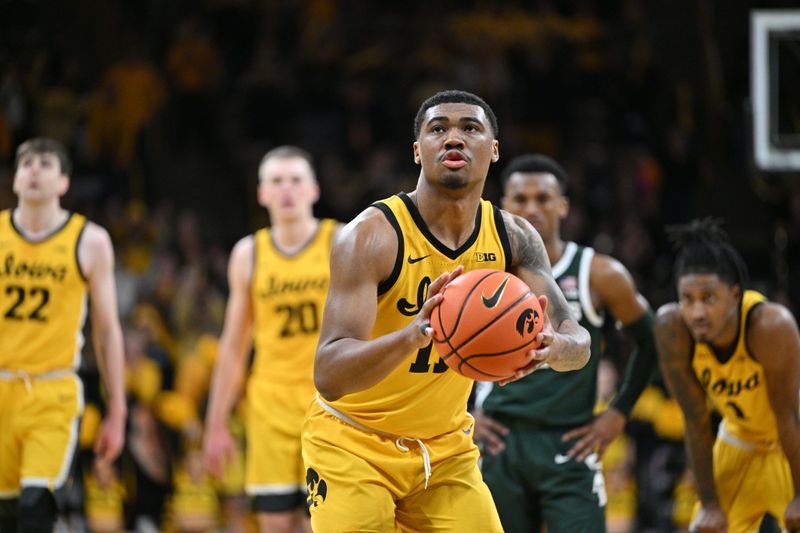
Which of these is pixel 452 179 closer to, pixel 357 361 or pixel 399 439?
pixel 357 361

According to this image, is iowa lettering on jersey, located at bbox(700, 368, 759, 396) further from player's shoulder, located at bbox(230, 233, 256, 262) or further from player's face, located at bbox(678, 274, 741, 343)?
player's shoulder, located at bbox(230, 233, 256, 262)

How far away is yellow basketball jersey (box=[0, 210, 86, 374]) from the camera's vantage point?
6449mm

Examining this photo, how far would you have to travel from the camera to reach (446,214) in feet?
14.6

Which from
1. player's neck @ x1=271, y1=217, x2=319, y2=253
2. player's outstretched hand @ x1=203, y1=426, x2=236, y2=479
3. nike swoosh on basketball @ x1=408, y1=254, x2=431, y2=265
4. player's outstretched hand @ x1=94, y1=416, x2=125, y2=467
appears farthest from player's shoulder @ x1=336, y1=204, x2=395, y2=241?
player's outstretched hand @ x1=203, y1=426, x2=236, y2=479

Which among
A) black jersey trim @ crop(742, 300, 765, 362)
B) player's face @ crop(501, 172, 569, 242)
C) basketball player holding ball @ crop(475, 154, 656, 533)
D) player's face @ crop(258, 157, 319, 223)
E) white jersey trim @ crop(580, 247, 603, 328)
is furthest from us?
player's face @ crop(258, 157, 319, 223)

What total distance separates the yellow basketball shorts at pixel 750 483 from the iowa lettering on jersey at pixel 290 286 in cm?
253

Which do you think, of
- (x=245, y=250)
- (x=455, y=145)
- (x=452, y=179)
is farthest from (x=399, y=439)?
(x=245, y=250)

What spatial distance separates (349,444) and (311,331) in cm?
258

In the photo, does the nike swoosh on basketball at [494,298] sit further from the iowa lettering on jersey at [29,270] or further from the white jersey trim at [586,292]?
the iowa lettering on jersey at [29,270]

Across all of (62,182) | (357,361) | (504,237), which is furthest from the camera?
(62,182)

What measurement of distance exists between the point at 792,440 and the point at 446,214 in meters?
2.10

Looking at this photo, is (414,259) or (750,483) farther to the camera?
(750,483)

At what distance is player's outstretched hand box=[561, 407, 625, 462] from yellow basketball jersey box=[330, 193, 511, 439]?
1.37 metres

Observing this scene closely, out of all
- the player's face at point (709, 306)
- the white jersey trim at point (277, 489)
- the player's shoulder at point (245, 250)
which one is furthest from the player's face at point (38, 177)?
the player's face at point (709, 306)
